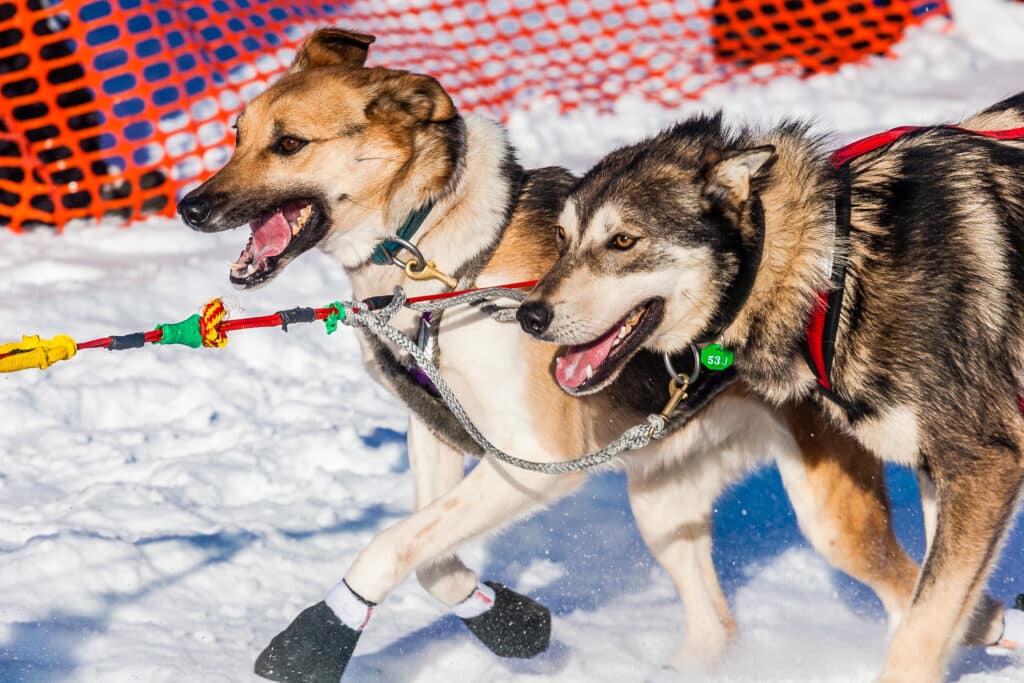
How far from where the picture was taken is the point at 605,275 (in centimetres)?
230

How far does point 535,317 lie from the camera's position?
7.45ft

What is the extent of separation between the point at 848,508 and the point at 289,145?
155cm

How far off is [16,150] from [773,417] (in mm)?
4927

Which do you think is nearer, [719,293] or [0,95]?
[719,293]

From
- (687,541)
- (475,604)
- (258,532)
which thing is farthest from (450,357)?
(258,532)

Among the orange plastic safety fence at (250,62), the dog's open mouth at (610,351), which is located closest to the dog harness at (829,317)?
the dog's open mouth at (610,351)

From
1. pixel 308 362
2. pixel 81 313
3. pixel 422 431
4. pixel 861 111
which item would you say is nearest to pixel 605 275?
pixel 422 431

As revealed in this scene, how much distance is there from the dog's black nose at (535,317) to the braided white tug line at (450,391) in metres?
0.25

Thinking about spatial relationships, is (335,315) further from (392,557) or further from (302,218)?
(392,557)

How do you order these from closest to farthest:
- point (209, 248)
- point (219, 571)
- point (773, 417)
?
point (773, 417) → point (219, 571) → point (209, 248)

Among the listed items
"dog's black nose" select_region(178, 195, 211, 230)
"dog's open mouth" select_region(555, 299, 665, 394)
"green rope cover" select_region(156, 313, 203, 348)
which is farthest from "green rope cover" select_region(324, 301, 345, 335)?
"dog's open mouth" select_region(555, 299, 665, 394)

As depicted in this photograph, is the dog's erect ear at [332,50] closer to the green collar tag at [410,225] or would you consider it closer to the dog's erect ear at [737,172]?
the green collar tag at [410,225]

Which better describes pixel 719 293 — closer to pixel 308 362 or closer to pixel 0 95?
pixel 308 362

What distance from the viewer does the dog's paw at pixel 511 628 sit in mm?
2939
